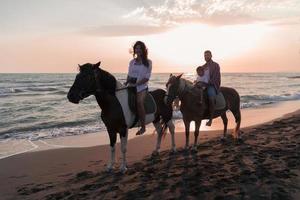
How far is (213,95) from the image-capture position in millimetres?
10031

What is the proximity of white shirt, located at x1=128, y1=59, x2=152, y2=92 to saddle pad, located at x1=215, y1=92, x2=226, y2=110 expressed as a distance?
9.71 ft

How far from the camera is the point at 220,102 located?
10492 mm

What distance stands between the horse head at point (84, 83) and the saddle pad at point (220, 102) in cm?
416

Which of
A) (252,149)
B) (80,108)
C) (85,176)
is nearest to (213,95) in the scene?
(252,149)

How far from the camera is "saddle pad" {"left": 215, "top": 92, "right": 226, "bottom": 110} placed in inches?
410

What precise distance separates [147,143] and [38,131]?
588cm

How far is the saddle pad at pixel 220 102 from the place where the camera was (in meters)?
10.4

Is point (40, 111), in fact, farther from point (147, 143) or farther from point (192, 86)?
point (192, 86)

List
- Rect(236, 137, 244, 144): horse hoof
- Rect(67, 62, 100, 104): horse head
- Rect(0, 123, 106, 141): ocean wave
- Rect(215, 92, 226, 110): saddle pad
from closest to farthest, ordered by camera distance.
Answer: Rect(67, 62, 100, 104): horse head → Rect(236, 137, 244, 144): horse hoof → Rect(215, 92, 226, 110): saddle pad → Rect(0, 123, 106, 141): ocean wave

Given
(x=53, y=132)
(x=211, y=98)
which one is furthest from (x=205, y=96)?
(x=53, y=132)

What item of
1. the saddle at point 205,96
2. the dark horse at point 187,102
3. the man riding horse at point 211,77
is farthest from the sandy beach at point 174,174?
the man riding horse at point 211,77

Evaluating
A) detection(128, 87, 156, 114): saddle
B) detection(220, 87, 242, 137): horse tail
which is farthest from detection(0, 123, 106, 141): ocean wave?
detection(128, 87, 156, 114): saddle

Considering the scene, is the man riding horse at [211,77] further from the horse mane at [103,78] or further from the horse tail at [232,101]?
the horse mane at [103,78]

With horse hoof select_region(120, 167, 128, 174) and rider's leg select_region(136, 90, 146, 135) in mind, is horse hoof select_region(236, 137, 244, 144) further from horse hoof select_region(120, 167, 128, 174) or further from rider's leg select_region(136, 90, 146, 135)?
horse hoof select_region(120, 167, 128, 174)
